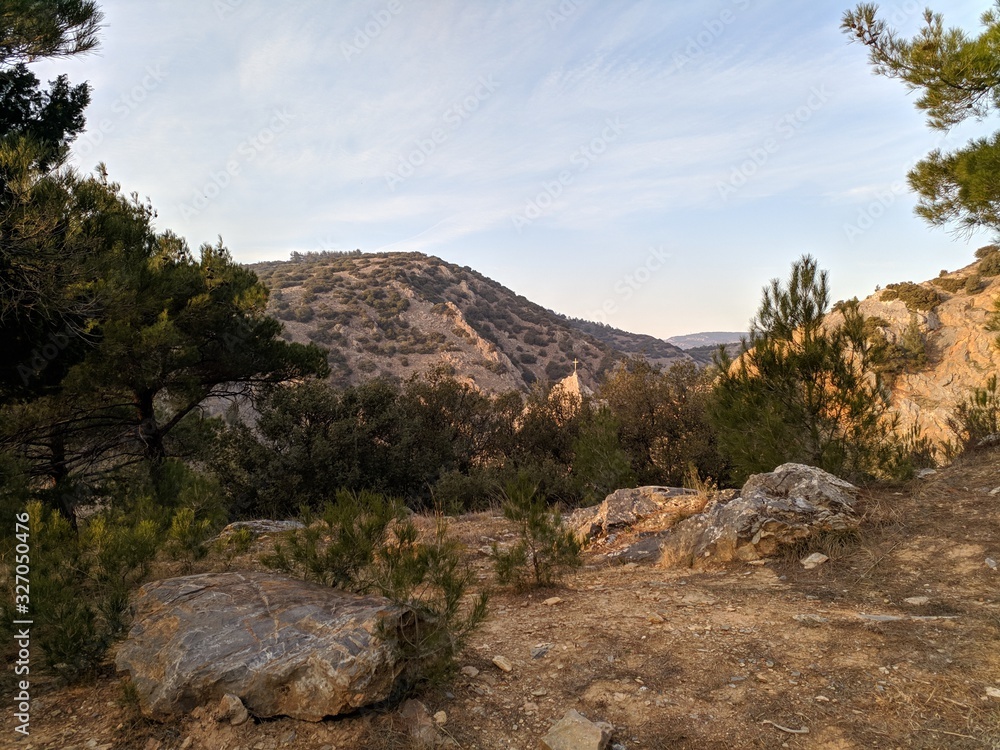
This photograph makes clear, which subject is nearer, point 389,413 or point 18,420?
point 18,420

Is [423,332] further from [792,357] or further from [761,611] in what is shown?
[761,611]

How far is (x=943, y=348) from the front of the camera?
19500 mm

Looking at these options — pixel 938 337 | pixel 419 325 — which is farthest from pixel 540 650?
pixel 419 325

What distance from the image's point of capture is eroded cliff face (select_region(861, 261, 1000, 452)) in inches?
688

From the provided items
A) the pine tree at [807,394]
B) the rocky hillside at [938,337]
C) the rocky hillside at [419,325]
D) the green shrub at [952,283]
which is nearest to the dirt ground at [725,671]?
the pine tree at [807,394]

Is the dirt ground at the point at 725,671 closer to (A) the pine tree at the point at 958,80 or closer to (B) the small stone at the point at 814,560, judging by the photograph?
(B) the small stone at the point at 814,560

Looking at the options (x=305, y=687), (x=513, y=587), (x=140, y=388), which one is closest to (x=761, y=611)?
(x=513, y=587)

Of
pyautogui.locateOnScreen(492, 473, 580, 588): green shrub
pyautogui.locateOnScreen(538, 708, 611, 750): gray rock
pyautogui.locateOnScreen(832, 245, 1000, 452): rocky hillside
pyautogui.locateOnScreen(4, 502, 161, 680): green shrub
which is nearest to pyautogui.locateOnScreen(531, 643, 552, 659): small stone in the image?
pyautogui.locateOnScreen(538, 708, 611, 750): gray rock

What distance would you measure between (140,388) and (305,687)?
317 inches

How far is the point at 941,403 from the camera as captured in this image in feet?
58.6

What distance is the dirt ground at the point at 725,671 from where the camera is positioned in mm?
2445

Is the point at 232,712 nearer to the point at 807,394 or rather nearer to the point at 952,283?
the point at 807,394

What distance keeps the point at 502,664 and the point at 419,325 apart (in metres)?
41.3

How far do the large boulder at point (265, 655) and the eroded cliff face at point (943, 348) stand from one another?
61.6ft
